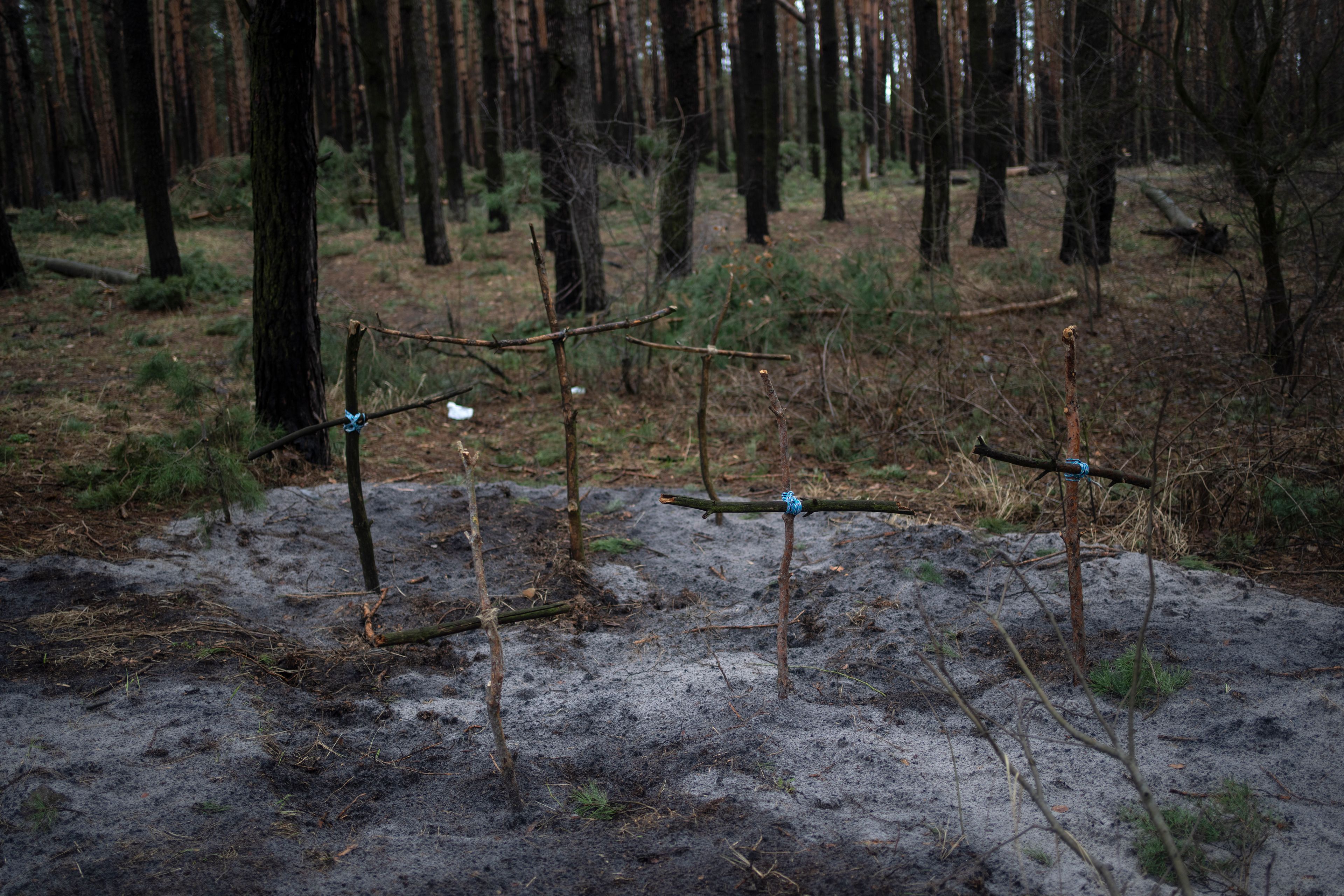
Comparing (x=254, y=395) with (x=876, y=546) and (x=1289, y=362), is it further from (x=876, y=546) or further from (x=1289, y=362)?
(x=1289, y=362)

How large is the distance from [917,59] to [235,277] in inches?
375

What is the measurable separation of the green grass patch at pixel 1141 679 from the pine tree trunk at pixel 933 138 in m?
6.40

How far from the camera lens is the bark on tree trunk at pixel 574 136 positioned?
8758 millimetres

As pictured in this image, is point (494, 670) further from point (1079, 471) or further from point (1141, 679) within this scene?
point (1141, 679)

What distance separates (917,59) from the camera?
36.6ft

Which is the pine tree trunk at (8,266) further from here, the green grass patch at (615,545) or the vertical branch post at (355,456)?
the green grass patch at (615,545)

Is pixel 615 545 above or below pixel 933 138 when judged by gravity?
below

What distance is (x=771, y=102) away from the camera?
1554 centimetres

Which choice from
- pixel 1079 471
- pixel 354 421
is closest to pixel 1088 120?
pixel 1079 471

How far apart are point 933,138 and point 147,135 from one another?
9.19 m

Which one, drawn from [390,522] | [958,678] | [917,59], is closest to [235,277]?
[390,522]

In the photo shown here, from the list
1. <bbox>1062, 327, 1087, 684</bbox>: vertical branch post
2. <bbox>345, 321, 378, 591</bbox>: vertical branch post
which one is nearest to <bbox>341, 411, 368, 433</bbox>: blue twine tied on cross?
<bbox>345, 321, 378, 591</bbox>: vertical branch post

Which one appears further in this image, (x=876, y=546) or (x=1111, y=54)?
(x=1111, y=54)

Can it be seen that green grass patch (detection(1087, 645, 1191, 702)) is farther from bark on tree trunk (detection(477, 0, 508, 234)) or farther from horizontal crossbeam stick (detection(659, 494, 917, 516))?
bark on tree trunk (detection(477, 0, 508, 234))
